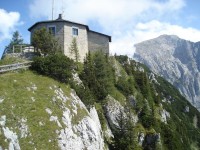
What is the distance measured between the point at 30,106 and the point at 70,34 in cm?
2729

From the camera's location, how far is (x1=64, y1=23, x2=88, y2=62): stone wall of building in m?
64.9

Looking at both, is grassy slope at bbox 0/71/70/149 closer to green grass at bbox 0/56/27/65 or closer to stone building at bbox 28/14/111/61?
green grass at bbox 0/56/27/65

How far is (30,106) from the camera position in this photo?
4147cm

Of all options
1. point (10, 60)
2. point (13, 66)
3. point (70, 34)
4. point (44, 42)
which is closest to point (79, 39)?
point (70, 34)

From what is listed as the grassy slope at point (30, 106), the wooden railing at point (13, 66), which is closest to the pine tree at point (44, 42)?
the wooden railing at point (13, 66)

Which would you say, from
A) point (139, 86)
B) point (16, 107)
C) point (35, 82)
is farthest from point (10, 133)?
point (139, 86)

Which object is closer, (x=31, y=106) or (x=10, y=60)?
(x=31, y=106)

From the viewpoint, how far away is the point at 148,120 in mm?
69562

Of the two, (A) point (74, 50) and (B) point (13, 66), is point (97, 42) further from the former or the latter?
(B) point (13, 66)

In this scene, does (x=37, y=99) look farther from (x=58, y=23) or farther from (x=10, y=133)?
(x=58, y=23)

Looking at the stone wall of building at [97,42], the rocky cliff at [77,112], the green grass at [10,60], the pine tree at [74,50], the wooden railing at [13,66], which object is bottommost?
the rocky cliff at [77,112]

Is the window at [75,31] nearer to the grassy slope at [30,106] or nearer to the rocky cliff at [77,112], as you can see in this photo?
the rocky cliff at [77,112]

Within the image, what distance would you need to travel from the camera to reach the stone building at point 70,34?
213ft

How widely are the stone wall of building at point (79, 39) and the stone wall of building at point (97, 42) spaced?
10.1 ft
